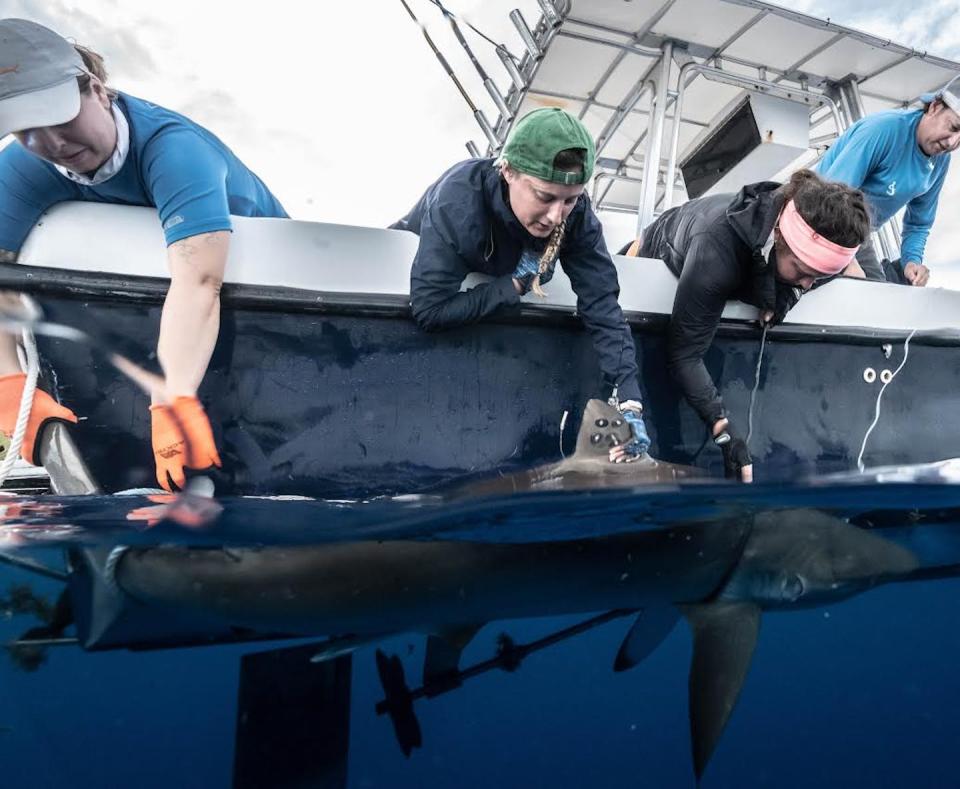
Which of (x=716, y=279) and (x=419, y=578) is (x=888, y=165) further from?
(x=419, y=578)

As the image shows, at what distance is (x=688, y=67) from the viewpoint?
4.68 metres

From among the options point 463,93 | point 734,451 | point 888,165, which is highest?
point 463,93

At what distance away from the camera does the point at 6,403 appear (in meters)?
2.26

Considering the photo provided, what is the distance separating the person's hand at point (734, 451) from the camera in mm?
2881

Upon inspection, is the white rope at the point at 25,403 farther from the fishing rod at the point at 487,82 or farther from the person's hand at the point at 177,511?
the fishing rod at the point at 487,82

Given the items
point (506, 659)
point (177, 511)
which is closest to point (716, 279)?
point (177, 511)

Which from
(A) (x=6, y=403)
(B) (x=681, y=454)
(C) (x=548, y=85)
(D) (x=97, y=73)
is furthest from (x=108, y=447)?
(C) (x=548, y=85)

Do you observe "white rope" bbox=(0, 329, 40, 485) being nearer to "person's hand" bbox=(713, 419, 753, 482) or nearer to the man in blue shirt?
"person's hand" bbox=(713, 419, 753, 482)

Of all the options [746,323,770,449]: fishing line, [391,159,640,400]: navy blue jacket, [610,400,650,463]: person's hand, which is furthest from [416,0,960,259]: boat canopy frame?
[610,400,650,463]: person's hand

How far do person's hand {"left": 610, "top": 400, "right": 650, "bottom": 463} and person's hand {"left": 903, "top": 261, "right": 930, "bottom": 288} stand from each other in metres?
2.71

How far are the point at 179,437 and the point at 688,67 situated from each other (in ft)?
15.0

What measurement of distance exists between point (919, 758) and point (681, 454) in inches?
1222

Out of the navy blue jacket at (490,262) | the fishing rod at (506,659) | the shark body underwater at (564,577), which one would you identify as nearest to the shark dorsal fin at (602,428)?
the shark body underwater at (564,577)

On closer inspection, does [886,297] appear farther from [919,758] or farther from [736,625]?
[919,758]
